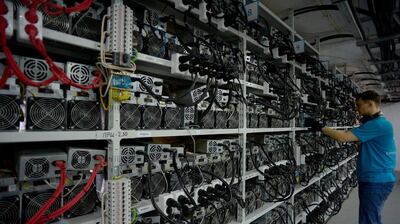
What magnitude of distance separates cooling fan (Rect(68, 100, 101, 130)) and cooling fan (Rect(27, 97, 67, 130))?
1.2 inches

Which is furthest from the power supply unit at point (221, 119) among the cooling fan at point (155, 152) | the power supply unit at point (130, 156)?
the power supply unit at point (130, 156)

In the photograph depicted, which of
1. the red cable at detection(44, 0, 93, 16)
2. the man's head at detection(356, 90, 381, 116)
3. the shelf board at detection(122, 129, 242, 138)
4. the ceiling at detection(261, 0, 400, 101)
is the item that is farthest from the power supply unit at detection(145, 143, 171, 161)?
the man's head at detection(356, 90, 381, 116)

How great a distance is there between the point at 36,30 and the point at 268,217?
239 centimetres

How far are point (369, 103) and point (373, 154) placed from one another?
48 cm

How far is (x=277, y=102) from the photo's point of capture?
7.77 ft

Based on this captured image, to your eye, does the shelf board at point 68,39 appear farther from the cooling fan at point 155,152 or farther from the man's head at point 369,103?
the man's head at point 369,103

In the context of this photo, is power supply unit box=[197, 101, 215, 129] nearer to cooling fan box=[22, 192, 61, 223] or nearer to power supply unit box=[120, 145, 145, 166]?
power supply unit box=[120, 145, 145, 166]

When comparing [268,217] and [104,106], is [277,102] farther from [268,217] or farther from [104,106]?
[104,106]

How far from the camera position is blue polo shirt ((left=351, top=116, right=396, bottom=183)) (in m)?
2.12

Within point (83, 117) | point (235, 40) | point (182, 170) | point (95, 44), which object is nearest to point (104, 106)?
point (83, 117)

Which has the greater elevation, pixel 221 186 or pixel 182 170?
pixel 182 170

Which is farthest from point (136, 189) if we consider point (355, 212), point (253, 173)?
point (355, 212)

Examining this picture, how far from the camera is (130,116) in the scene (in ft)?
3.60

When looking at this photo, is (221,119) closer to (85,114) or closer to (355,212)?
(85,114)
